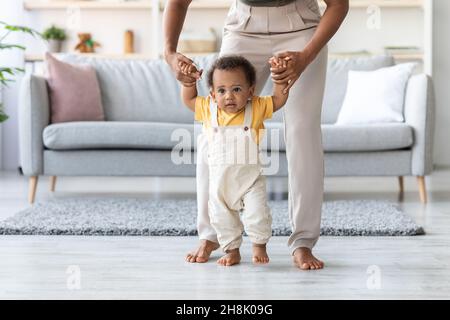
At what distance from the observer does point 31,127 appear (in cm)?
395

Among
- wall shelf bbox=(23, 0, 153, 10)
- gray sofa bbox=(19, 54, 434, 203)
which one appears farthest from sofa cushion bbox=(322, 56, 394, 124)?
wall shelf bbox=(23, 0, 153, 10)

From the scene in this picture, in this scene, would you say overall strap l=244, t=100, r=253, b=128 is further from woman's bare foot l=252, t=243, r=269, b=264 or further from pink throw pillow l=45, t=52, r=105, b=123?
pink throw pillow l=45, t=52, r=105, b=123

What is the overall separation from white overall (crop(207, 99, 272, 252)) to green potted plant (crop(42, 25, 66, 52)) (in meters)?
3.97

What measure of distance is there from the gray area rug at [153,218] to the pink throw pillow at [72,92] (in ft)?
1.66

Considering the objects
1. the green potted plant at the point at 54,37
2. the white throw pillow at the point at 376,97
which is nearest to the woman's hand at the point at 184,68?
the white throw pillow at the point at 376,97

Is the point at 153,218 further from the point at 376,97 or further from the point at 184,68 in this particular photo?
the point at 376,97

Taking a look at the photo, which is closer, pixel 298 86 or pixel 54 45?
pixel 298 86

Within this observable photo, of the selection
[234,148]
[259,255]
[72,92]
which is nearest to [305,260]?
[259,255]

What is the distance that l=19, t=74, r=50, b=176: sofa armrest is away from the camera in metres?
3.94

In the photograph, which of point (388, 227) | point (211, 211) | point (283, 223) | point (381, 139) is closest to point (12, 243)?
point (211, 211)

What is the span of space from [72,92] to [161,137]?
2.11ft

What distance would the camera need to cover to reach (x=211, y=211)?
7.59ft

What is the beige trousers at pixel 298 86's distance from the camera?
7.43 feet
